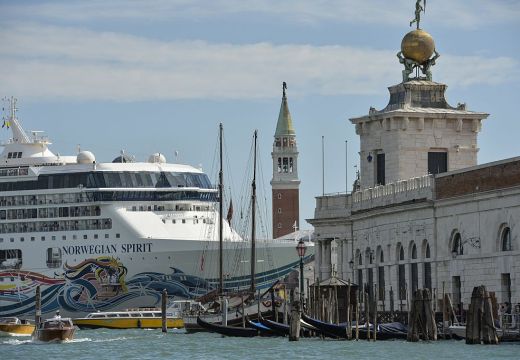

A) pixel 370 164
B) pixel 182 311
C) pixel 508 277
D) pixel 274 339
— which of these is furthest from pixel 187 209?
pixel 508 277

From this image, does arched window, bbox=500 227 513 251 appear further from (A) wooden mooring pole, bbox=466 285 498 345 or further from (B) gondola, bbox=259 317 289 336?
(B) gondola, bbox=259 317 289 336

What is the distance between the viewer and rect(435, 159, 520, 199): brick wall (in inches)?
2249

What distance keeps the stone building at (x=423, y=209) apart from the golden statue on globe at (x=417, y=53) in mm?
72

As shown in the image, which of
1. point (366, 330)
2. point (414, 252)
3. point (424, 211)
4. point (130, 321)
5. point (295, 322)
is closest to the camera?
point (366, 330)

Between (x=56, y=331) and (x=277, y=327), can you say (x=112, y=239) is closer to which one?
(x=56, y=331)

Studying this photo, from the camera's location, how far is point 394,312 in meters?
62.8

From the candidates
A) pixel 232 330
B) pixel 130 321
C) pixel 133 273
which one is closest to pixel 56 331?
pixel 232 330

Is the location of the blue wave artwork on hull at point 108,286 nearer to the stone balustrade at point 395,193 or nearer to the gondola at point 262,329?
the stone balustrade at point 395,193

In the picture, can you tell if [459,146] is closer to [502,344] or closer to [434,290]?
[434,290]

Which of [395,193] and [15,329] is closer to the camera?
[395,193]

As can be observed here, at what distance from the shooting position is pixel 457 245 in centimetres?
6203

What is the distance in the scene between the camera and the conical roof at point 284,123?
535 ft

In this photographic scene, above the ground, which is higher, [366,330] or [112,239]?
[112,239]

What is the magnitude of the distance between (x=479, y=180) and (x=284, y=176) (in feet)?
333
